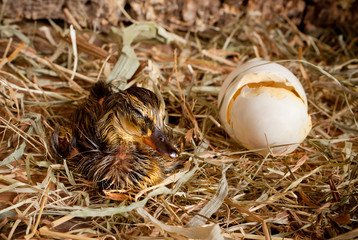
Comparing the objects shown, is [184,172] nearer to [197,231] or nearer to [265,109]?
[197,231]

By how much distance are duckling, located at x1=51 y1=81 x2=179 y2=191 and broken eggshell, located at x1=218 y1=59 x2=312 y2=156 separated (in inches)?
14.5

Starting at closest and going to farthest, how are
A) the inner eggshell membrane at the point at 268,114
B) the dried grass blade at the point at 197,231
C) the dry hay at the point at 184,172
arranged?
the dried grass blade at the point at 197,231
the dry hay at the point at 184,172
the inner eggshell membrane at the point at 268,114

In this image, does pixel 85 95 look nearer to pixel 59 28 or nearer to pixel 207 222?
pixel 59 28

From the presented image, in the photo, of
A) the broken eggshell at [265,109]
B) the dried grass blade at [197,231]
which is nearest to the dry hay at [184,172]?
the dried grass blade at [197,231]

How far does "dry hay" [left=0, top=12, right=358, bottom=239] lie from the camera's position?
1.38m

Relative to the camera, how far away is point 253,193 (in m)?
1.60

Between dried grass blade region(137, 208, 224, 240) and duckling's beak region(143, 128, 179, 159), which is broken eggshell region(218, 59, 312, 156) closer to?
duckling's beak region(143, 128, 179, 159)

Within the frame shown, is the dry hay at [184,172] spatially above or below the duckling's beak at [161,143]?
below

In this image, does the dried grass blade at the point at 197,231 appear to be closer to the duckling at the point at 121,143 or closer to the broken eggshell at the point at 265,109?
the duckling at the point at 121,143

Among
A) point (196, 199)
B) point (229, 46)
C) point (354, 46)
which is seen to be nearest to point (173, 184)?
point (196, 199)

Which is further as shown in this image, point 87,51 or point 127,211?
point 87,51

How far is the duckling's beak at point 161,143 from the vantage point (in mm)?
1430

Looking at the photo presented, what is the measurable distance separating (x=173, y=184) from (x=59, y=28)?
5.57 feet

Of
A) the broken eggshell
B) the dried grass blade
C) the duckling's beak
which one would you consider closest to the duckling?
the duckling's beak
